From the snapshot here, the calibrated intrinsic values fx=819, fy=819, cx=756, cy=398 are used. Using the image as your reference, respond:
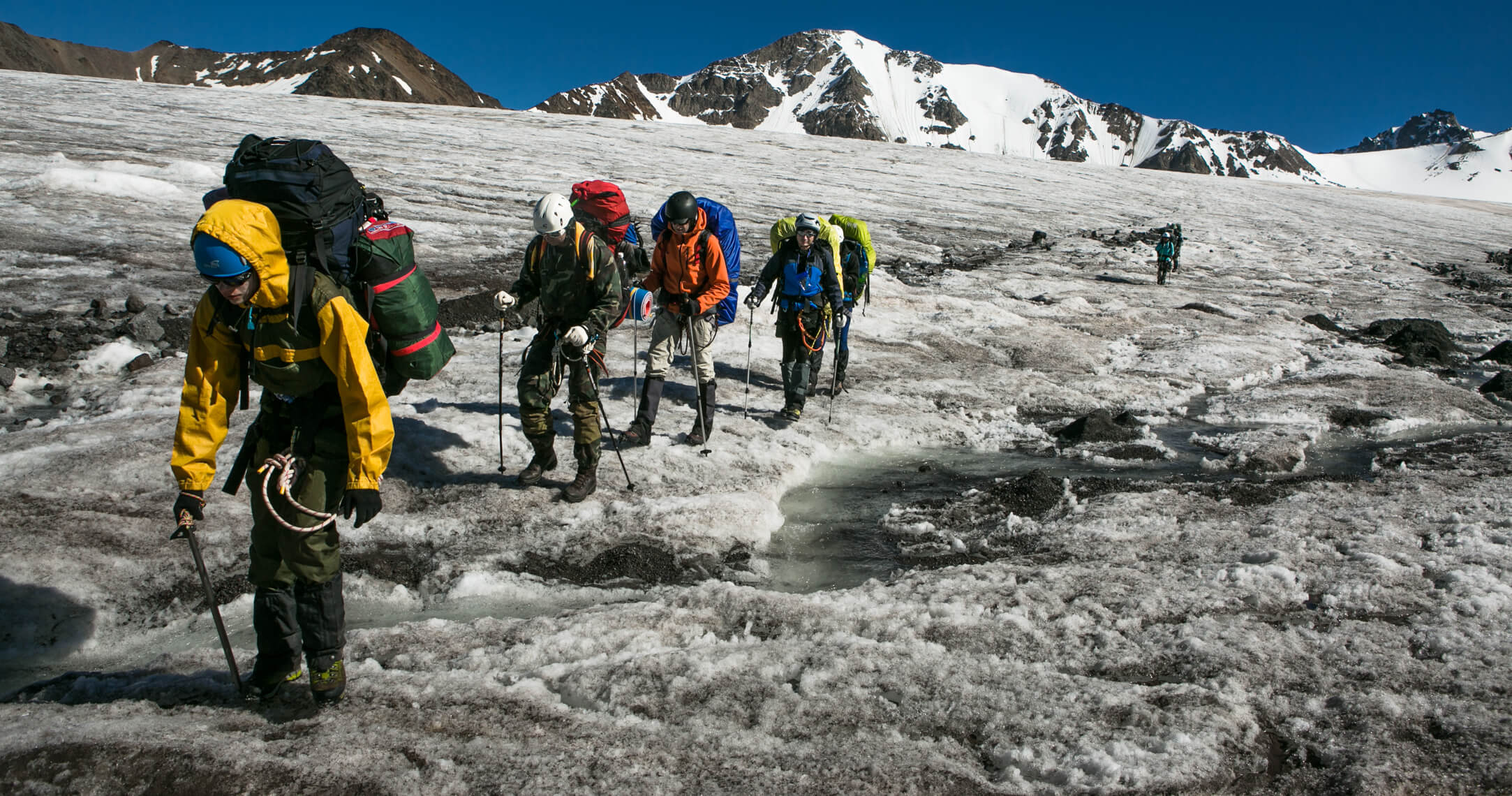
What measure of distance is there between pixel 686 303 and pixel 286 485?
14.6ft

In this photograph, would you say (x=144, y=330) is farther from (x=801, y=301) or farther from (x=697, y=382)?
(x=801, y=301)

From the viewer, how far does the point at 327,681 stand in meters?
3.67

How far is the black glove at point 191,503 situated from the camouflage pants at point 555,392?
284cm

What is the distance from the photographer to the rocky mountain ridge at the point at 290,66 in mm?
146500

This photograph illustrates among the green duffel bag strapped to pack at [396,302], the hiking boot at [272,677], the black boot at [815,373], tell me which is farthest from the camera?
the black boot at [815,373]

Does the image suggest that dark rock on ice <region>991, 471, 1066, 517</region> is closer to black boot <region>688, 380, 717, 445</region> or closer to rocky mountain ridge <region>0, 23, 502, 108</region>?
black boot <region>688, 380, 717, 445</region>

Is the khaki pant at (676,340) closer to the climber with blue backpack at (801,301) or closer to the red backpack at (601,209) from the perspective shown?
the red backpack at (601,209)

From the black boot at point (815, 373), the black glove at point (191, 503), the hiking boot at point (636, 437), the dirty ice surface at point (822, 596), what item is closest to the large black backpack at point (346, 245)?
the black glove at point (191, 503)

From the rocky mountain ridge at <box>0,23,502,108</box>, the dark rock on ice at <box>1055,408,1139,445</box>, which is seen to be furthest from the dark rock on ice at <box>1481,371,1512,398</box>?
the rocky mountain ridge at <box>0,23,502,108</box>

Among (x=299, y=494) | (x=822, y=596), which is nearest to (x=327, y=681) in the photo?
(x=299, y=494)

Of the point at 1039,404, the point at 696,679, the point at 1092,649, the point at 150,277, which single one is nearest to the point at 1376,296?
the point at 1039,404

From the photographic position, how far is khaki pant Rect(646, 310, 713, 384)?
7.54 m

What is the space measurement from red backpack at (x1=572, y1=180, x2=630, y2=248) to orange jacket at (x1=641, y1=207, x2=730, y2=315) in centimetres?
47

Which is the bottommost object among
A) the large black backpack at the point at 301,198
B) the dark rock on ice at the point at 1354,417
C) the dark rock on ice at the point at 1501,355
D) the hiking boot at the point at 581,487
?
the hiking boot at the point at 581,487
